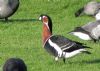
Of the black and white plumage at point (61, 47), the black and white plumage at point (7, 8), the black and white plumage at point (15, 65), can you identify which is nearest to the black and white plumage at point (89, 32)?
the black and white plumage at point (61, 47)

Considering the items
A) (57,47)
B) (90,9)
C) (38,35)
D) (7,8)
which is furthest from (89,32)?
(7,8)

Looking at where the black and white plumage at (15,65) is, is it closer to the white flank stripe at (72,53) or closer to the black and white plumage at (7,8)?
the white flank stripe at (72,53)

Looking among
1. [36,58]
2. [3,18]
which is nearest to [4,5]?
[3,18]

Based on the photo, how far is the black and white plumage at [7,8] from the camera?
1809 centimetres

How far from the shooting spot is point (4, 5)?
1830 centimetres

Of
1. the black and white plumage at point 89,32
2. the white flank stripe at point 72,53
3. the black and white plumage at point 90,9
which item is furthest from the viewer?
the black and white plumage at point 90,9

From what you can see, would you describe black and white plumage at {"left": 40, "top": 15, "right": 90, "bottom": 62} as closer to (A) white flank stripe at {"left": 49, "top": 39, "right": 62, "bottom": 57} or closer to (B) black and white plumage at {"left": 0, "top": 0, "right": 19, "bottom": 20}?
(A) white flank stripe at {"left": 49, "top": 39, "right": 62, "bottom": 57}

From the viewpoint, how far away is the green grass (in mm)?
11039

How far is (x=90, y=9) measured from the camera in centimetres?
1855

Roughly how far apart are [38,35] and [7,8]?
12.3 feet

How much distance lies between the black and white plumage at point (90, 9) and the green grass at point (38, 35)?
0.18 meters

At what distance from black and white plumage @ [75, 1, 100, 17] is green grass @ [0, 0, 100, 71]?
181 mm

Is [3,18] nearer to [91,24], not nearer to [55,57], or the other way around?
[91,24]

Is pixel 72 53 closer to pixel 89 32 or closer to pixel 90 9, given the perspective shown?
pixel 89 32
